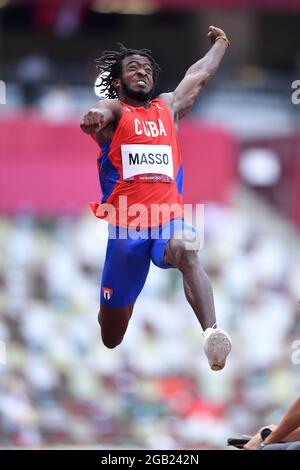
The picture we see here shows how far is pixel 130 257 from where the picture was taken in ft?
33.8

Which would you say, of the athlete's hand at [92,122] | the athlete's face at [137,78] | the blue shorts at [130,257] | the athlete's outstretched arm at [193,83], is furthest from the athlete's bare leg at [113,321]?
the athlete's hand at [92,122]

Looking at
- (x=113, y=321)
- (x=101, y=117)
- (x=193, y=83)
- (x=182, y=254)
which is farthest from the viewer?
(x=113, y=321)

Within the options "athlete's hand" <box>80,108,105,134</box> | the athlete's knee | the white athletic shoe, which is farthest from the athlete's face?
the white athletic shoe

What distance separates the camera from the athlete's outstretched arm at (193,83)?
10469 millimetres

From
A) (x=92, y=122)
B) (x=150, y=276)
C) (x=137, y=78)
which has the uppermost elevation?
(x=150, y=276)

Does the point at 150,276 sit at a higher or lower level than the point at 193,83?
higher

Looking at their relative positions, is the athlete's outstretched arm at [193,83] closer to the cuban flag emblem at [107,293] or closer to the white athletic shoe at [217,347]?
the cuban flag emblem at [107,293]

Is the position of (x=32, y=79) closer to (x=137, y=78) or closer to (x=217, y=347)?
(x=137, y=78)

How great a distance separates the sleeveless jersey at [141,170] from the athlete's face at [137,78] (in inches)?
4.4

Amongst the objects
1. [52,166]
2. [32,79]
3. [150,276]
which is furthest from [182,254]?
[32,79]

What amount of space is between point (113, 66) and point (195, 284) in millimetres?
1815

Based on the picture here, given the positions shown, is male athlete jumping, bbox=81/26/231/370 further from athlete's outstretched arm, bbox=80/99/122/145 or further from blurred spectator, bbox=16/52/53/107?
blurred spectator, bbox=16/52/53/107

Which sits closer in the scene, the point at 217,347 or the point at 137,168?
the point at 217,347

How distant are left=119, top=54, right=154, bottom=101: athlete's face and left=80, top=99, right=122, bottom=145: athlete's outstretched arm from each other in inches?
7.1
